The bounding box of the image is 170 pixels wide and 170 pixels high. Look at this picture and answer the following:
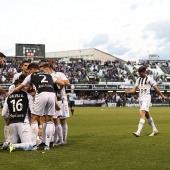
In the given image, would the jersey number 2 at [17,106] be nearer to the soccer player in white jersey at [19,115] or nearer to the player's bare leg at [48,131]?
the soccer player in white jersey at [19,115]

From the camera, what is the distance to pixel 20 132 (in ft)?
32.4

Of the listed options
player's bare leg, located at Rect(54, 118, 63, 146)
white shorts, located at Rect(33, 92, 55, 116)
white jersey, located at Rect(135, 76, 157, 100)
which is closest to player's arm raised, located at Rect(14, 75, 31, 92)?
white shorts, located at Rect(33, 92, 55, 116)

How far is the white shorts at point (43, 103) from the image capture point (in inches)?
392

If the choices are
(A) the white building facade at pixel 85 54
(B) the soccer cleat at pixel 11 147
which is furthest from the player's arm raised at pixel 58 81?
(A) the white building facade at pixel 85 54

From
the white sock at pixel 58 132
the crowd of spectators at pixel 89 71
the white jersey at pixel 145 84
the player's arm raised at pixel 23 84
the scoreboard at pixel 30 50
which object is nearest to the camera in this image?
the player's arm raised at pixel 23 84

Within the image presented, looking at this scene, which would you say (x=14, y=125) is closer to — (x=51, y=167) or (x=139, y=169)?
(x=51, y=167)

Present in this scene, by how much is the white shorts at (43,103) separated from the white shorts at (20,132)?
435 millimetres

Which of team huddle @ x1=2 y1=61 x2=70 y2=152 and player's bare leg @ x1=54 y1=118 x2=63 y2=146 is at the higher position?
team huddle @ x1=2 y1=61 x2=70 y2=152

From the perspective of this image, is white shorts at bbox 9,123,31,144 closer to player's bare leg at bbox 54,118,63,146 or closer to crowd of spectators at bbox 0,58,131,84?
player's bare leg at bbox 54,118,63,146

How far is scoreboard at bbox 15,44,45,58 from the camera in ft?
261

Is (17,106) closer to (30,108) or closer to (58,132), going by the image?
(30,108)

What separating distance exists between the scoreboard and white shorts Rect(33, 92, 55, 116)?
229ft

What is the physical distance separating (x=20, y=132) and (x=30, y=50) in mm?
70707

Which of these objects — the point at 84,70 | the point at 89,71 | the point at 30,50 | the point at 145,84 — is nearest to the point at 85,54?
the point at 30,50
